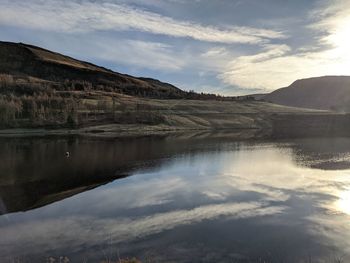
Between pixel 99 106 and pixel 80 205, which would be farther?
pixel 99 106

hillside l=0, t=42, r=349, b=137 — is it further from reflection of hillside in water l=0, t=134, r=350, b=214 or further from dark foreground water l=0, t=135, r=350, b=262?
dark foreground water l=0, t=135, r=350, b=262

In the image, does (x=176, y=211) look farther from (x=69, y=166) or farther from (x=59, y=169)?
(x=69, y=166)

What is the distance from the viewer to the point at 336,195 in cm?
3434

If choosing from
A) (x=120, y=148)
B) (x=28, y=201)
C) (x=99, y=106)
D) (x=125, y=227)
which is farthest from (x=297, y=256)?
(x=99, y=106)

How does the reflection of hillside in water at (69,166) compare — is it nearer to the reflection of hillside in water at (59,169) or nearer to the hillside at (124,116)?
the reflection of hillside in water at (59,169)

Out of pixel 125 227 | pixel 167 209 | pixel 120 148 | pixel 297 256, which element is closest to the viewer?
pixel 297 256

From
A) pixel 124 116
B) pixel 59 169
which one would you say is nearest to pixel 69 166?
pixel 59 169

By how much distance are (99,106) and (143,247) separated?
133237mm

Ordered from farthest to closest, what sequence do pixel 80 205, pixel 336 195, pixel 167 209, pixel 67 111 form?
pixel 67 111, pixel 336 195, pixel 80 205, pixel 167 209

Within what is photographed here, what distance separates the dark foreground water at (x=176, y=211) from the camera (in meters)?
20.6

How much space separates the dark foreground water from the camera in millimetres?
20641

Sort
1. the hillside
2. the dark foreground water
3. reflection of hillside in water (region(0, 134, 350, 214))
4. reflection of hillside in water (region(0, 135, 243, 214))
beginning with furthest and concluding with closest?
1. the hillside
2. reflection of hillside in water (region(0, 134, 350, 214))
3. reflection of hillside in water (region(0, 135, 243, 214))
4. the dark foreground water

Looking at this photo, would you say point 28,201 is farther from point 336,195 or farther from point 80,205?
point 336,195

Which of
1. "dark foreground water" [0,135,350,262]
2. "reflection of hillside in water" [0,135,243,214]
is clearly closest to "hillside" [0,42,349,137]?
"reflection of hillside in water" [0,135,243,214]
